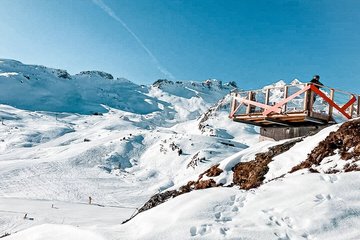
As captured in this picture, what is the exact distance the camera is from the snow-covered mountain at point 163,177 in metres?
6.17

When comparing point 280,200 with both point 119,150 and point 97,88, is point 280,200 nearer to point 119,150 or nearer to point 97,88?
point 119,150

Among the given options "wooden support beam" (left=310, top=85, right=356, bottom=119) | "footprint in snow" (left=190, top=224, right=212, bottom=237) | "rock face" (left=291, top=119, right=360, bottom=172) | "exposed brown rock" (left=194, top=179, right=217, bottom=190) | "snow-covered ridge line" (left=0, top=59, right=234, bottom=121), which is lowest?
"footprint in snow" (left=190, top=224, right=212, bottom=237)

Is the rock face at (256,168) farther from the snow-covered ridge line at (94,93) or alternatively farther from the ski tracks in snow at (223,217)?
the snow-covered ridge line at (94,93)

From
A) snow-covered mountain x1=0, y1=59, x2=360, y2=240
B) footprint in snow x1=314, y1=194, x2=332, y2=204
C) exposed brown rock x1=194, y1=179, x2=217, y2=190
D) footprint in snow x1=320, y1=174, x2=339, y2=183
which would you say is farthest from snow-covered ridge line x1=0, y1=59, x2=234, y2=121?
footprint in snow x1=314, y1=194, x2=332, y2=204

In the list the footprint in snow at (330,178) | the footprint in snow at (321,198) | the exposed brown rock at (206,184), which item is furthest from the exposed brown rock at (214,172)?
the footprint in snow at (321,198)

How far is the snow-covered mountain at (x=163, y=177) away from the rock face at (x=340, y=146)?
27 mm

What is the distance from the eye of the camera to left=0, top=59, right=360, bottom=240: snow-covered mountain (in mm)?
6168

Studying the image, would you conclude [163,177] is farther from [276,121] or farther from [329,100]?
[329,100]

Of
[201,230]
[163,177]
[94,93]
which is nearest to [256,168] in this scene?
[201,230]

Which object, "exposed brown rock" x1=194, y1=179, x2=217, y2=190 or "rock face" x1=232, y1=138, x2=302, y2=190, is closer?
"rock face" x1=232, y1=138, x2=302, y2=190

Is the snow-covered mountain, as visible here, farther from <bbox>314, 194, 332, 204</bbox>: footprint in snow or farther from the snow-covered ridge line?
the snow-covered ridge line

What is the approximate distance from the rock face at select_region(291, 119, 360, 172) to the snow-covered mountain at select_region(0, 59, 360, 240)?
3 cm

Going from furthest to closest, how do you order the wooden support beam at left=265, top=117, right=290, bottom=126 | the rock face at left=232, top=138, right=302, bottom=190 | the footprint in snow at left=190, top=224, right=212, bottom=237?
the wooden support beam at left=265, top=117, right=290, bottom=126 → the rock face at left=232, top=138, right=302, bottom=190 → the footprint in snow at left=190, top=224, right=212, bottom=237

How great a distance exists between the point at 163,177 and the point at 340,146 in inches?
1225
